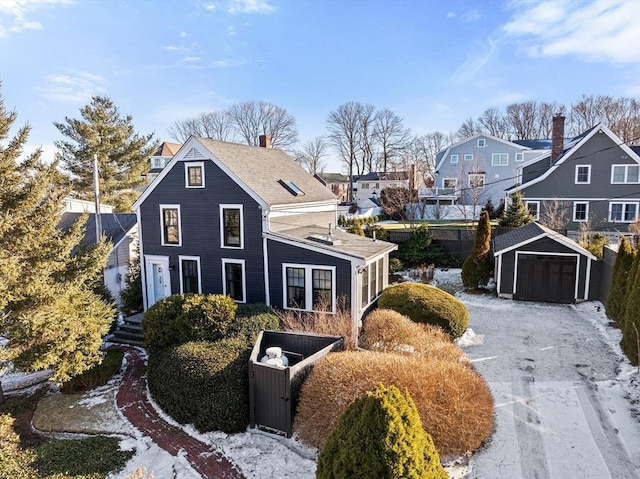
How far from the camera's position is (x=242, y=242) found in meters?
15.0

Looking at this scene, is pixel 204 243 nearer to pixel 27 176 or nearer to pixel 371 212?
pixel 27 176

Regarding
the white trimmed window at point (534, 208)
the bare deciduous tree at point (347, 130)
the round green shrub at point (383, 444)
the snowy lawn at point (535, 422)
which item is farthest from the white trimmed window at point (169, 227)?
the bare deciduous tree at point (347, 130)

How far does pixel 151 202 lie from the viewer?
16.5 meters

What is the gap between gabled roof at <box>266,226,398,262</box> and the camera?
1334cm

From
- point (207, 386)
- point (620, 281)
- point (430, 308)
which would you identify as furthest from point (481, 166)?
point (207, 386)

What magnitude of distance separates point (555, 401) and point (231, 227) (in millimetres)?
→ 11365

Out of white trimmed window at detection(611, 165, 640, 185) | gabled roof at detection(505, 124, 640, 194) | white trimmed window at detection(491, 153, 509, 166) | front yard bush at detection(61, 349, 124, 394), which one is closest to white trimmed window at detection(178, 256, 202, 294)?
front yard bush at detection(61, 349, 124, 394)

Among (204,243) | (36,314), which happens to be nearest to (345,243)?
(204,243)

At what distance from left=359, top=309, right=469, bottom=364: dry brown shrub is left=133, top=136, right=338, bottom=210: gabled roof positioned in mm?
5707

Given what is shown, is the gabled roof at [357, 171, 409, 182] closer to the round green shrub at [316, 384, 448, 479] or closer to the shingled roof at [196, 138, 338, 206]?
the shingled roof at [196, 138, 338, 206]

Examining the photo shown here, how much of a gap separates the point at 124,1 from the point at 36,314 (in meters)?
8.94

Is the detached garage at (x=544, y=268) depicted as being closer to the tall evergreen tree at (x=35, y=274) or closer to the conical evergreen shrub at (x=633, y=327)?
the conical evergreen shrub at (x=633, y=327)

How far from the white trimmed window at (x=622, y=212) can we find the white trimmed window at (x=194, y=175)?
1060 inches

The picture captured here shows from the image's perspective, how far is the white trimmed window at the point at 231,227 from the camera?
1498 centimetres
